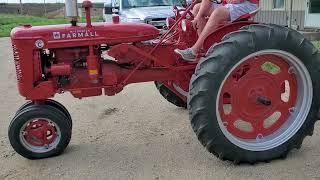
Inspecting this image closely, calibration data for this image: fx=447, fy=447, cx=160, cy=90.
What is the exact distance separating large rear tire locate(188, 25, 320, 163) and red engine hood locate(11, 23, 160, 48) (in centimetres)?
104

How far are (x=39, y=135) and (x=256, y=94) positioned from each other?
2.27 metres

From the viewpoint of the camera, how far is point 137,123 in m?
5.87

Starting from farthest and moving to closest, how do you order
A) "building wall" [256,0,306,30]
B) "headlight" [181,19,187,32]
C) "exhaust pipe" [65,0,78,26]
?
1. "building wall" [256,0,306,30]
2. "headlight" [181,19,187,32]
3. "exhaust pipe" [65,0,78,26]

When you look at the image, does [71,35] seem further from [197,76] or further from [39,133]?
[197,76]

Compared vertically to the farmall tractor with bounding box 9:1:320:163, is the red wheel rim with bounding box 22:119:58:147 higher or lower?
lower

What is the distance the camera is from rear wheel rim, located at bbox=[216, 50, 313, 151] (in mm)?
4426

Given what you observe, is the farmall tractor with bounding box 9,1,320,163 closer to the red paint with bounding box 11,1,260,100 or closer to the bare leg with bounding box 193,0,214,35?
the red paint with bounding box 11,1,260,100

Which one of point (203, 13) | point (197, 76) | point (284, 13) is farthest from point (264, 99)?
point (284, 13)

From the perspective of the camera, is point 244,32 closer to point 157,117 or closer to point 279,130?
point 279,130

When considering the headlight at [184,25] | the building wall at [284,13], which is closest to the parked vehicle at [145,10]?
the headlight at [184,25]

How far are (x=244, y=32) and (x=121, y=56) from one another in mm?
1391

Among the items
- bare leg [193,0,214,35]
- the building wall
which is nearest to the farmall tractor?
bare leg [193,0,214,35]

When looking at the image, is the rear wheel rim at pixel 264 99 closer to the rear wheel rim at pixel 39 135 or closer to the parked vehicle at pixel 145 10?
the rear wheel rim at pixel 39 135

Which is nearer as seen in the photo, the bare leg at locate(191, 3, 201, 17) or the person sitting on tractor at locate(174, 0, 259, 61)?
the person sitting on tractor at locate(174, 0, 259, 61)
